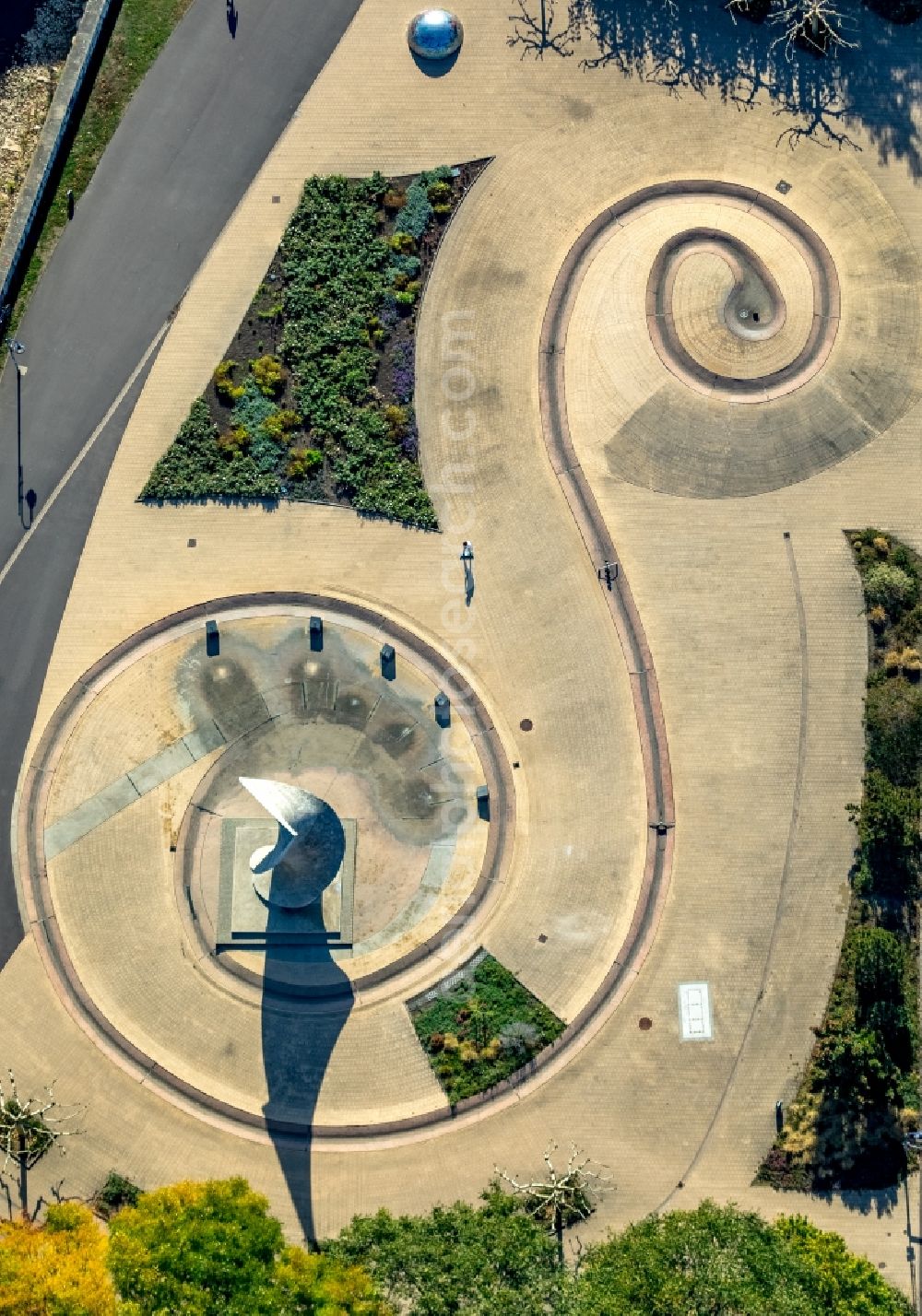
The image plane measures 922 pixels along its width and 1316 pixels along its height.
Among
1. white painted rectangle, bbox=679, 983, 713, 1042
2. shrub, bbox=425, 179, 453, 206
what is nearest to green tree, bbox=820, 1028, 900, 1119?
white painted rectangle, bbox=679, 983, 713, 1042

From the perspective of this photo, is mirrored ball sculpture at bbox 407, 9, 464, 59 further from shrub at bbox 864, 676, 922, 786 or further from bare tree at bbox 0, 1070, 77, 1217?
bare tree at bbox 0, 1070, 77, 1217

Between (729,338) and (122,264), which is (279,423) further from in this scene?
(729,338)

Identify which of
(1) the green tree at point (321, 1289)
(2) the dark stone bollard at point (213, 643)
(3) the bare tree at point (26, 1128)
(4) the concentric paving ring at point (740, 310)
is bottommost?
(1) the green tree at point (321, 1289)

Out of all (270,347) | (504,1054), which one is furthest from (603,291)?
(504,1054)

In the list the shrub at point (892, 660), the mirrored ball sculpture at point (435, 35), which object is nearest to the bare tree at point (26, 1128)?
the shrub at point (892, 660)

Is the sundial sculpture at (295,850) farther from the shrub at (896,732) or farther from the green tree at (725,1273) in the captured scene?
the shrub at (896,732)
